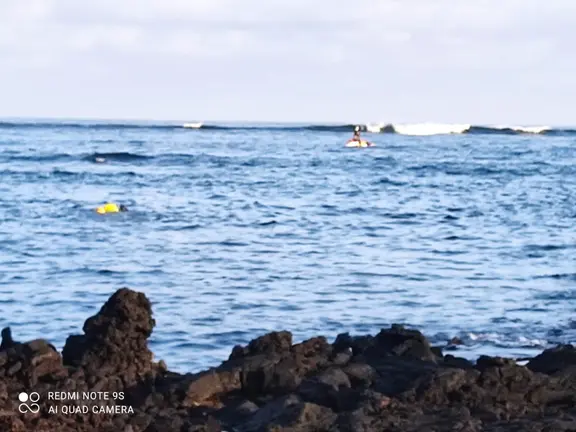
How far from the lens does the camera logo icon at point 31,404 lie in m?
8.23

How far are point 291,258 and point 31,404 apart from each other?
13803 millimetres

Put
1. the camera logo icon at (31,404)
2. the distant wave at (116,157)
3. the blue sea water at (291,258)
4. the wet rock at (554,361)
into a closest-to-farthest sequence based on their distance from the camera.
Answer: the camera logo icon at (31,404) < the wet rock at (554,361) < the blue sea water at (291,258) < the distant wave at (116,157)

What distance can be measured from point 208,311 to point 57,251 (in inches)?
302

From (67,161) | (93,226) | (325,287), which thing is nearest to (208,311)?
(325,287)

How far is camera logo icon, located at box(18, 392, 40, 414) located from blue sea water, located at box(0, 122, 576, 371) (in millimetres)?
3832

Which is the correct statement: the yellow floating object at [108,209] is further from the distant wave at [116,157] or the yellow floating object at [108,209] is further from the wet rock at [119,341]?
the distant wave at [116,157]

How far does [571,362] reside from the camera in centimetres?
1102

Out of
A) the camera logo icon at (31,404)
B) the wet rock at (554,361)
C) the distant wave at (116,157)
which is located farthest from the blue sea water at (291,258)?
the distant wave at (116,157)

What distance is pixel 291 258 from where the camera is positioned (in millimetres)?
22000

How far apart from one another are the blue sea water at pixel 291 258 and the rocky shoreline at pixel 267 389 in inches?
87.2

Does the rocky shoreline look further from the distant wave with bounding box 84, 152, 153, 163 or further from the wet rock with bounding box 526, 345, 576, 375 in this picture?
the distant wave with bounding box 84, 152, 153, 163

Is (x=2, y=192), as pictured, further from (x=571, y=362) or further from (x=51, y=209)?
(x=571, y=362)

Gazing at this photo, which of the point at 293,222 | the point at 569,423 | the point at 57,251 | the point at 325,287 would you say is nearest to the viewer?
the point at 569,423

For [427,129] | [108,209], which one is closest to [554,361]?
[108,209]
